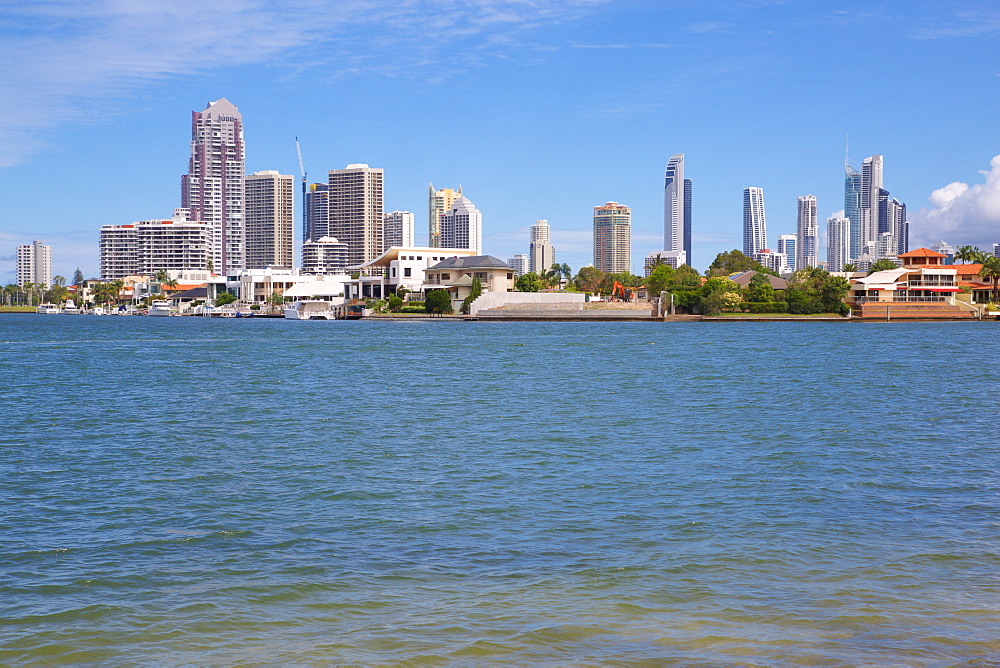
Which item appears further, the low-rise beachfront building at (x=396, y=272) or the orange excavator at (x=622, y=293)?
the orange excavator at (x=622, y=293)

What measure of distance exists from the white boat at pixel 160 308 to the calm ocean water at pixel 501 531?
154391mm

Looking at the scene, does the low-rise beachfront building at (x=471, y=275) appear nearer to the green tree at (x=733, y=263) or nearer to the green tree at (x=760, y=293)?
the green tree at (x=760, y=293)

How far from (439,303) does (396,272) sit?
21666 millimetres

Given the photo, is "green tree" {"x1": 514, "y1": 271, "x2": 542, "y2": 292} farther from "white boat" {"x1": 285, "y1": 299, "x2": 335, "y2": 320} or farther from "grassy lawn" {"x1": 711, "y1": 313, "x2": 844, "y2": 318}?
"grassy lawn" {"x1": 711, "y1": 313, "x2": 844, "y2": 318}

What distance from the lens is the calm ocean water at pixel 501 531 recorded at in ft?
25.0

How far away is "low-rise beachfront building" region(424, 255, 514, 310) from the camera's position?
122250 mm

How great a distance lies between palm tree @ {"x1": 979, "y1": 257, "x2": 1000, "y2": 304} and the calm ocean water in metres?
97.5

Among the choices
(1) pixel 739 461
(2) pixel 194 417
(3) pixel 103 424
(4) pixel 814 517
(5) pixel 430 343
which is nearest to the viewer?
(4) pixel 814 517

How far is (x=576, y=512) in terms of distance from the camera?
12156 millimetres

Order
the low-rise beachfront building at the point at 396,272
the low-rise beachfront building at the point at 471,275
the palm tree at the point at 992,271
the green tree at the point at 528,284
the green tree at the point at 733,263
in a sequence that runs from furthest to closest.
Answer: the green tree at the point at 733,263 → the low-rise beachfront building at the point at 396,272 → the green tree at the point at 528,284 → the low-rise beachfront building at the point at 471,275 → the palm tree at the point at 992,271

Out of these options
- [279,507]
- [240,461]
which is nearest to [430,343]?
[240,461]

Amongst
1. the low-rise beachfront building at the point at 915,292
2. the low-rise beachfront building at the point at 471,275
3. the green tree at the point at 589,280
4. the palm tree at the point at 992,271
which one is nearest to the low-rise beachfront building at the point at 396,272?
the low-rise beachfront building at the point at 471,275

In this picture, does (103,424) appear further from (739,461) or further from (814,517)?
(814,517)

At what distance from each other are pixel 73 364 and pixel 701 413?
32.4 metres
